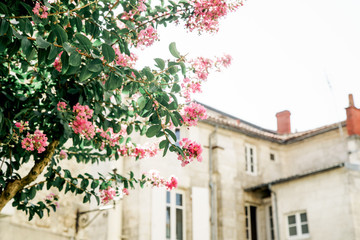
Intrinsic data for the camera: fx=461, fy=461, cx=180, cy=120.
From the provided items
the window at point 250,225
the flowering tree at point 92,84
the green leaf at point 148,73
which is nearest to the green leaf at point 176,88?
the flowering tree at point 92,84

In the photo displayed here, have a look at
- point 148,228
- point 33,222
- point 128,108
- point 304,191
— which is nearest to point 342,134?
point 304,191

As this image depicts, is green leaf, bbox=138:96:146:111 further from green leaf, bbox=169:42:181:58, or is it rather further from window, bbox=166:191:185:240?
window, bbox=166:191:185:240

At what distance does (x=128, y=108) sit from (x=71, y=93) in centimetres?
101

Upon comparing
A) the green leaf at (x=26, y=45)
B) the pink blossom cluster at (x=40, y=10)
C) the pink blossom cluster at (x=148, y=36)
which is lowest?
the green leaf at (x=26, y=45)

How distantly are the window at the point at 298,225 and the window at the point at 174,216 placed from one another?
3.97 m

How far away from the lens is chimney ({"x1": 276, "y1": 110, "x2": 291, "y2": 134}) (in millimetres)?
23250

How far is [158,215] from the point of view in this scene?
15.7m

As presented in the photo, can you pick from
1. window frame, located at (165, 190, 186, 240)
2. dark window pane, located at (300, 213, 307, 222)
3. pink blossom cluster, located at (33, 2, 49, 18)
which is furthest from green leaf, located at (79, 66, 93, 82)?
dark window pane, located at (300, 213, 307, 222)

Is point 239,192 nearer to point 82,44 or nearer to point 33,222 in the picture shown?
point 33,222

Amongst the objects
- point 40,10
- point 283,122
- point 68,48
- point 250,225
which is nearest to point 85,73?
point 68,48

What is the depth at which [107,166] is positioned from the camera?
16031 mm

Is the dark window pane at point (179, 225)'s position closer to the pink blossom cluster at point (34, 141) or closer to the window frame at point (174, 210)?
the window frame at point (174, 210)

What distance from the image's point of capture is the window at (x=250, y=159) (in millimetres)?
19695

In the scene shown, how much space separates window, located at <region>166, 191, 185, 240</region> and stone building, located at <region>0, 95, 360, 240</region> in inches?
1.4
